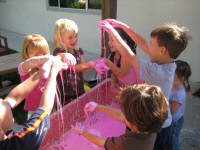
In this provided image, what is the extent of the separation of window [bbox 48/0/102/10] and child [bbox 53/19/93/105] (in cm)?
406

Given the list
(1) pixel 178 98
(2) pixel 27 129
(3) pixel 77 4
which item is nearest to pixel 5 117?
(2) pixel 27 129

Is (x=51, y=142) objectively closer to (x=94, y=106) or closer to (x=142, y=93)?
(x=94, y=106)

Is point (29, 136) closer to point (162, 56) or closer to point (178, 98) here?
point (162, 56)

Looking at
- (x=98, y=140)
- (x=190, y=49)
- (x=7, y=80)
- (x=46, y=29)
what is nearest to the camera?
(x=98, y=140)

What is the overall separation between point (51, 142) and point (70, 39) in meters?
1.00

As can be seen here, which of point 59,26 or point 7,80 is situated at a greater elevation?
point 59,26

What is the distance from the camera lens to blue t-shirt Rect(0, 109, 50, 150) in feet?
3.34

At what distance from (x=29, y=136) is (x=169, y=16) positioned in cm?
417

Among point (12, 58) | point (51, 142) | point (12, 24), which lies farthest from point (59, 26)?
point (12, 24)

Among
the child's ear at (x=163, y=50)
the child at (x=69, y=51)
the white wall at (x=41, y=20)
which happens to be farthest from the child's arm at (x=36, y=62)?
the white wall at (x=41, y=20)

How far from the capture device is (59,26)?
7.29 feet

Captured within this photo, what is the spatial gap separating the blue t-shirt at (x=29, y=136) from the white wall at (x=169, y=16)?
155 inches

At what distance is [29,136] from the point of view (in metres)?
1.05

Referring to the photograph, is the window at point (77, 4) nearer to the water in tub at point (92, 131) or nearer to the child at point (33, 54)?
the water in tub at point (92, 131)
